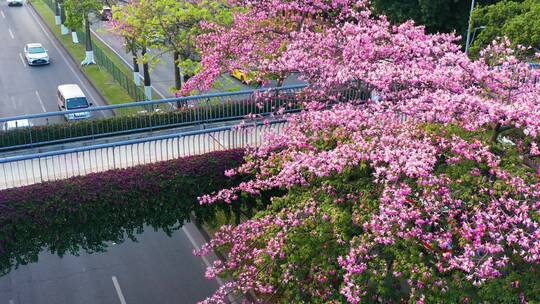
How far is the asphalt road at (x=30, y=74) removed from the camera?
31359 millimetres

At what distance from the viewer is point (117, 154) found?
1499cm

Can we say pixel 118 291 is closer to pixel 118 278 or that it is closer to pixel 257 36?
pixel 118 278

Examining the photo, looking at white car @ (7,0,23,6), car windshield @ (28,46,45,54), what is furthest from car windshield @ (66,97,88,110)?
white car @ (7,0,23,6)

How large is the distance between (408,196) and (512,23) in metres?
13.4

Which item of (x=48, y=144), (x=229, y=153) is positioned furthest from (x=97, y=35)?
(x=229, y=153)

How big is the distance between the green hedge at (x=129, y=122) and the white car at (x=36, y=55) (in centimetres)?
2430

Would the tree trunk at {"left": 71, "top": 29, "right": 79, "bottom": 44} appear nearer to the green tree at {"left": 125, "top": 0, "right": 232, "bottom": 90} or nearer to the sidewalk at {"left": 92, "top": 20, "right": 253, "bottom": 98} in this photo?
the sidewalk at {"left": 92, "top": 20, "right": 253, "bottom": 98}

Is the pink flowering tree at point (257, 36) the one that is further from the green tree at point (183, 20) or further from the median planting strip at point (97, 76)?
the median planting strip at point (97, 76)

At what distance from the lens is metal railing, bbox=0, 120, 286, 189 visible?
13.8 m

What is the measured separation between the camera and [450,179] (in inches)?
380

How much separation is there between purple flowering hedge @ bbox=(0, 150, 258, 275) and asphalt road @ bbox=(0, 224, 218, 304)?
2580mm

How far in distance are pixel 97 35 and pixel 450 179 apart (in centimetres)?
4279

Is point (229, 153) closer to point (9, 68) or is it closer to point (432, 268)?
point (432, 268)

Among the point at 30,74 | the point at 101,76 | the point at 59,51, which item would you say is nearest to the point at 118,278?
the point at 101,76
